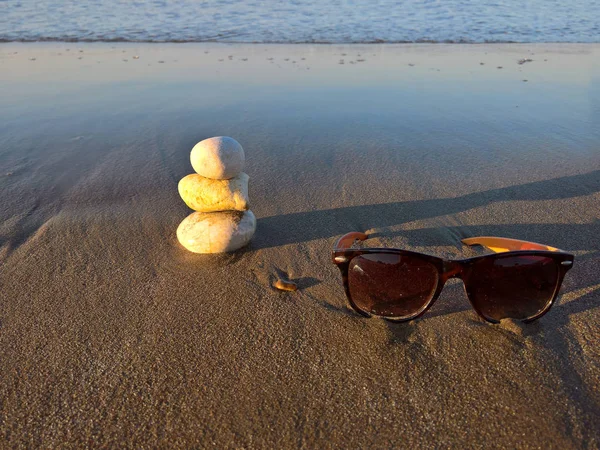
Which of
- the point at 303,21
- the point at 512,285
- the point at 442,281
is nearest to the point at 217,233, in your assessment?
the point at 442,281

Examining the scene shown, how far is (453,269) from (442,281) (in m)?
0.07

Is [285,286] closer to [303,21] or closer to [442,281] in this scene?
[442,281]

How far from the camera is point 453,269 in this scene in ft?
6.30

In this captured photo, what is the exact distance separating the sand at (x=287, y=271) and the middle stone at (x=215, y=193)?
0.87 feet

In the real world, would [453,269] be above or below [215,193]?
above

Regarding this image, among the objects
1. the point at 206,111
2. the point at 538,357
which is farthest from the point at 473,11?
the point at 538,357

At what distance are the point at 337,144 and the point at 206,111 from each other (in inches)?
70.2

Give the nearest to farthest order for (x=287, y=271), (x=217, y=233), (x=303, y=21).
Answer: (x=287, y=271), (x=217, y=233), (x=303, y=21)

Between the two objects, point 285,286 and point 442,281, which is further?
point 285,286

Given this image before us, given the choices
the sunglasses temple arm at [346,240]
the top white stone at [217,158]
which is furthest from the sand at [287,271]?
the top white stone at [217,158]

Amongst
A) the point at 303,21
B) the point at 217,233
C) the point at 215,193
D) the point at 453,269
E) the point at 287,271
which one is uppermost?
the point at 453,269

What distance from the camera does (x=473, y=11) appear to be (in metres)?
12.4

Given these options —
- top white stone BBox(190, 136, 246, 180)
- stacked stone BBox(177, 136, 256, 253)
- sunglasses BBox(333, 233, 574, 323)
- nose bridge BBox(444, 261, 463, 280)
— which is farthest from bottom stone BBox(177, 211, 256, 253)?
nose bridge BBox(444, 261, 463, 280)

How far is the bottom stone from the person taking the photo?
2521mm
